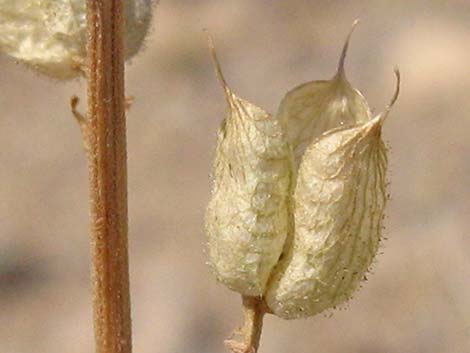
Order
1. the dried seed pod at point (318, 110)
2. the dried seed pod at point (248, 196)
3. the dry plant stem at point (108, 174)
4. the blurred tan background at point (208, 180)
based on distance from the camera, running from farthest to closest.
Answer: the blurred tan background at point (208, 180) < the dried seed pod at point (318, 110) < the dried seed pod at point (248, 196) < the dry plant stem at point (108, 174)

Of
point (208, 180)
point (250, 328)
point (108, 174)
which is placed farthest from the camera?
point (208, 180)

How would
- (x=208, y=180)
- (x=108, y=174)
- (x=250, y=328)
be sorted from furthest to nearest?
(x=208, y=180)
(x=250, y=328)
(x=108, y=174)

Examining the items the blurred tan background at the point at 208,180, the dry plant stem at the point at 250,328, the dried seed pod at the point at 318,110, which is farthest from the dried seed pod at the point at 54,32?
the blurred tan background at the point at 208,180

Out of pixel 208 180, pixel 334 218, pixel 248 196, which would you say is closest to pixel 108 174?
pixel 248 196

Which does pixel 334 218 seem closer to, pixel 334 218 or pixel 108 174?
pixel 334 218

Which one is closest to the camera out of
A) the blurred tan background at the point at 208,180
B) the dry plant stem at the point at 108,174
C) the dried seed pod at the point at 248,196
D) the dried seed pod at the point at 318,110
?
the dry plant stem at the point at 108,174

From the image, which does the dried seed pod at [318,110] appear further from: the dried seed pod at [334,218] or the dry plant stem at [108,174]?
the dry plant stem at [108,174]

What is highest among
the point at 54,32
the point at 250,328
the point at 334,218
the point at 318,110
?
the point at 54,32

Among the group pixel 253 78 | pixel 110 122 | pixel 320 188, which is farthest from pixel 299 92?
pixel 253 78
